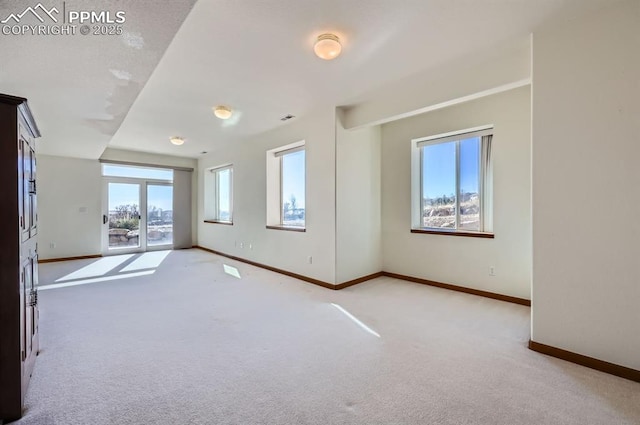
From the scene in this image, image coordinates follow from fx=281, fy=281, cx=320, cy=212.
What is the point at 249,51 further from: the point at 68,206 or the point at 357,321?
the point at 68,206

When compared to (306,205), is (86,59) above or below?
above

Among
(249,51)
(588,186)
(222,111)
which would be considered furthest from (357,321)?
(222,111)

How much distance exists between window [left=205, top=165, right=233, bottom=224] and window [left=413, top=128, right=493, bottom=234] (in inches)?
202

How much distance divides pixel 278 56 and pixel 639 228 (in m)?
3.16

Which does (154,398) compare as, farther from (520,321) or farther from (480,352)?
(520,321)

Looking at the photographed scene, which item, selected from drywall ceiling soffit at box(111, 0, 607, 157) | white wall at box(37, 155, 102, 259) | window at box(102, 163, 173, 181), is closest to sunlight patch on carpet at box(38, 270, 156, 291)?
white wall at box(37, 155, 102, 259)

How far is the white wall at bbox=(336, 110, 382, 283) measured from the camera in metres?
4.22

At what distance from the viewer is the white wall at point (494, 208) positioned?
3.54 metres

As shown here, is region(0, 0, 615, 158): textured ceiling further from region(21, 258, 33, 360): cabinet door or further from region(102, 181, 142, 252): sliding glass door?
region(102, 181, 142, 252): sliding glass door

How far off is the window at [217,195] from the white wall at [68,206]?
2.43 meters

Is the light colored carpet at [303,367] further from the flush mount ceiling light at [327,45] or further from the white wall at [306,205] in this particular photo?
the flush mount ceiling light at [327,45]

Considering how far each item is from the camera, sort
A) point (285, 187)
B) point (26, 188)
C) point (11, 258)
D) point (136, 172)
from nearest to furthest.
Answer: point (11, 258)
point (26, 188)
point (285, 187)
point (136, 172)

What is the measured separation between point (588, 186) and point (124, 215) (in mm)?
8706

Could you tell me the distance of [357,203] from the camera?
4516 mm
